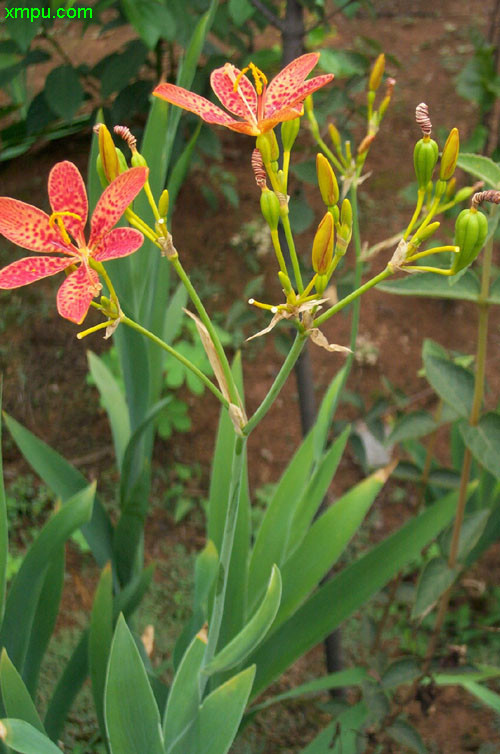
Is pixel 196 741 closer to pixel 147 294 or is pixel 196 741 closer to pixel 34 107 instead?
pixel 147 294

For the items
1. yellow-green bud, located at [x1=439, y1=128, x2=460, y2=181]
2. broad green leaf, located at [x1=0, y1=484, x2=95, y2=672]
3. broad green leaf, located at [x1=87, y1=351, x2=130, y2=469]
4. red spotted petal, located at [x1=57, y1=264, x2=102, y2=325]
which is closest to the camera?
red spotted petal, located at [x1=57, y1=264, x2=102, y2=325]

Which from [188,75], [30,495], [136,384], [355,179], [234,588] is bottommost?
[30,495]

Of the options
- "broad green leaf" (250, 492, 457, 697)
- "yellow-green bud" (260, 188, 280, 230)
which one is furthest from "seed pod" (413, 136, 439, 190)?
"broad green leaf" (250, 492, 457, 697)

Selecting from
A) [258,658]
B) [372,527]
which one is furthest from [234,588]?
[372,527]

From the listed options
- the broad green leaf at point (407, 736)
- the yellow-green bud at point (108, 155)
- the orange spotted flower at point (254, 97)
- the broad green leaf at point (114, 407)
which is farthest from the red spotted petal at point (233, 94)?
the broad green leaf at point (407, 736)

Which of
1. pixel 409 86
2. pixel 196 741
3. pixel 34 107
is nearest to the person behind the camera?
pixel 196 741

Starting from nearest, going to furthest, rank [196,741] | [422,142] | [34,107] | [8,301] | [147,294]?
[422,142] < [196,741] < [147,294] < [34,107] < [8,301]

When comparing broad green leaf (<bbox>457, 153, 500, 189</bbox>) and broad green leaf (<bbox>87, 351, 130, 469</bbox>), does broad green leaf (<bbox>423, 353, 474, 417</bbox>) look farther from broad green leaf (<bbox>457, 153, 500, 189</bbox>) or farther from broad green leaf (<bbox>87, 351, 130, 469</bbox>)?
broad green leaf (<bbox>87, 351, 130, 469</bbox>)
